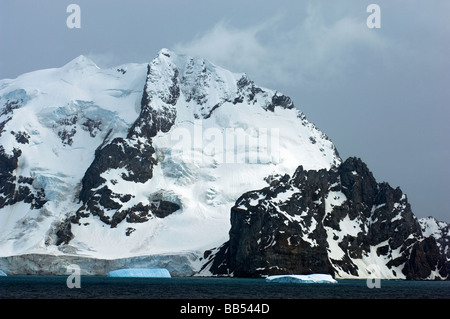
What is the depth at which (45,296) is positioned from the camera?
436ft
